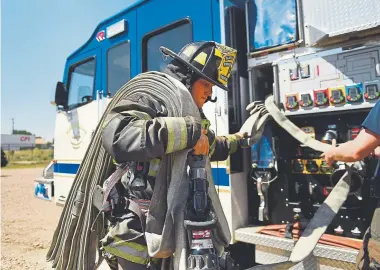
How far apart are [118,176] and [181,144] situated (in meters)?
0.49

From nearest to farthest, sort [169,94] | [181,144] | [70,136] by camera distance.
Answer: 1. [181,144]
2. [169,94]
3. [70,136]

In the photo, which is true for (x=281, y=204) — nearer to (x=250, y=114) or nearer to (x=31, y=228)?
(x=250, y=114)

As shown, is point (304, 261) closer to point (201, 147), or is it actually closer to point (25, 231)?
point (201, 147)

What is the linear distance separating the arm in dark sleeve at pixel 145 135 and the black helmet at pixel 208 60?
0.38 meters

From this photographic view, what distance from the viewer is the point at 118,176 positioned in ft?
6.10

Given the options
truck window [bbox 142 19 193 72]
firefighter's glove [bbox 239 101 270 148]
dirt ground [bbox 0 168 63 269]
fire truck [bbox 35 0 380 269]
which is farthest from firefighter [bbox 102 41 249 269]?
dirt ground [bbox 0 168 63 269]

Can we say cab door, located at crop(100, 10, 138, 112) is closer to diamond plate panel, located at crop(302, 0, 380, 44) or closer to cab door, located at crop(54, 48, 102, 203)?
cab door, located at crop(54, 48, 102, 203)

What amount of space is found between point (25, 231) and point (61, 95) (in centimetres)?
259

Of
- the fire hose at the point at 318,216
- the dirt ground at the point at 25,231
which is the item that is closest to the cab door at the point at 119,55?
the fire hose at the point at 318,216

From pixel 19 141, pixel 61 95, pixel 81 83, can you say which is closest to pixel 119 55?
pixel 81 83

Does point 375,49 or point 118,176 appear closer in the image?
point 118,176

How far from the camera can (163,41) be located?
3.20 m

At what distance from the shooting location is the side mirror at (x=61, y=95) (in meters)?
4.71

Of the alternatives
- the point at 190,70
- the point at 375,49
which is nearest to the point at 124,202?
the point at 190,70
